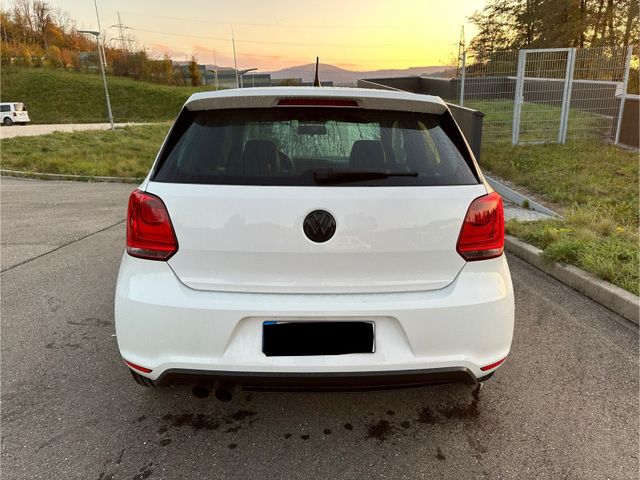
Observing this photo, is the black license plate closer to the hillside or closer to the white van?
the white van

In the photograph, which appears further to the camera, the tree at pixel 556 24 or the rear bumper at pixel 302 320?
the tree at pixel 556 24

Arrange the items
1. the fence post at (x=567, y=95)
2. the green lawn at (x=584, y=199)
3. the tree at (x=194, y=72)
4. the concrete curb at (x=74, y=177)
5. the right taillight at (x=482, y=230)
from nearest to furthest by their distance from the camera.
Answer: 1. the right taillight at (x=482, y=230)
2. the green lawn at (x=584, y=199)
3. the fence post at (x=567, y=95)
4. the concrete curb at (x=74, y=177)
5. the tree at (x=194, y=72)

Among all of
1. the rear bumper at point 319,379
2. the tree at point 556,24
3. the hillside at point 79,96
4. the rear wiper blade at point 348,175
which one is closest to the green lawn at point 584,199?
the rear bumper at point 319,379

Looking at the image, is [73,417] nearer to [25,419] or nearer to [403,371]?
[25,419]

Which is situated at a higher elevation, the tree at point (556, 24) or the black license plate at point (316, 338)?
the tree at point (556, 24)

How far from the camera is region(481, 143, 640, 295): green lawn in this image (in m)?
4.11

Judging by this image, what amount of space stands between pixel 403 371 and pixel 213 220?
1.02 metres

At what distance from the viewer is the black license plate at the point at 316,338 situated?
6.21ft

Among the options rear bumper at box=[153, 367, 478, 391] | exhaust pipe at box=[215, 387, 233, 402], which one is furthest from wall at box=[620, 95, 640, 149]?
exhaust pipe at box=[215, 387, 233, 402]

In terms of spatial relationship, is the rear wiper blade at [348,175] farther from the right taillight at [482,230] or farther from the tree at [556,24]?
the tree at [556,24]

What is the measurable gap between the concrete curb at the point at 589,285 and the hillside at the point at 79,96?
4067 centimetres

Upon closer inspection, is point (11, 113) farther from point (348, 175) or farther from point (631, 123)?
point (348, 175)

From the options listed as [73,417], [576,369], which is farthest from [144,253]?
[576,369]

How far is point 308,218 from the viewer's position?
6.20 ft
